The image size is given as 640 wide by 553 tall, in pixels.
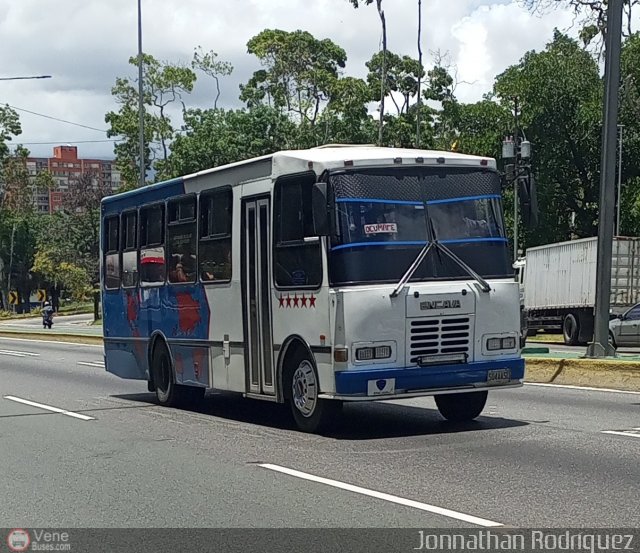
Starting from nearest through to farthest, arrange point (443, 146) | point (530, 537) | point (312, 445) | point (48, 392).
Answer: point (530, 537)
point (312, 445)
point (48, 392)
point (443, 146)

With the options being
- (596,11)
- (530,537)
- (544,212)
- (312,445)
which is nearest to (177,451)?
(312,445)

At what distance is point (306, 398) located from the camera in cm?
1238

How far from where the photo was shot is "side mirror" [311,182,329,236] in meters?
11.5

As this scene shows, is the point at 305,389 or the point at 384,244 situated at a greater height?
the point at 384,244

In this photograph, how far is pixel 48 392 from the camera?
63.9 feet

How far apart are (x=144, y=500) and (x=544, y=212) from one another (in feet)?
160

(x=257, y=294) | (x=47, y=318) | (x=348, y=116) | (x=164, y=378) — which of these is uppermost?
(x=348, y=116)

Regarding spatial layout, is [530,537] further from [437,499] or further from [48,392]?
[48,392]

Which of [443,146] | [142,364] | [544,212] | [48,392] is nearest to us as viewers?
[142,364]

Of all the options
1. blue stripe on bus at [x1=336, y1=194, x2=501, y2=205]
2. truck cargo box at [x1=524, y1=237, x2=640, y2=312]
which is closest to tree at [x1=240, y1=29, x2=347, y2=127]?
truck cargo box at [x1=524, y1=237, x2=640, y2=312]

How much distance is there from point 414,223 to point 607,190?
23.6 ft

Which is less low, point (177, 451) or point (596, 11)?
point (596, 11)

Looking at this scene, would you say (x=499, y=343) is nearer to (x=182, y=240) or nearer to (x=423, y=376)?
(x=423, y=376)

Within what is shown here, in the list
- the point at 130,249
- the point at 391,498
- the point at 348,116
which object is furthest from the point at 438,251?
the point at 348,116
